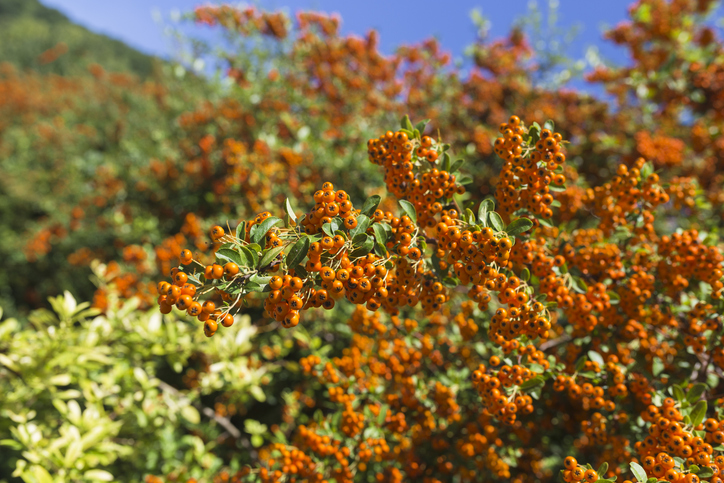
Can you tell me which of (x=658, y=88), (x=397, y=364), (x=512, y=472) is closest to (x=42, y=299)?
(x=397, y=364)

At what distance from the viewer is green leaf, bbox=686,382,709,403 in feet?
7.03

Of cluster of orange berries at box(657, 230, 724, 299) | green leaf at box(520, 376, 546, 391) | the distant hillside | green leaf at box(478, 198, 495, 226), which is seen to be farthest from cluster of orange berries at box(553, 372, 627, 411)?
the distant hillside

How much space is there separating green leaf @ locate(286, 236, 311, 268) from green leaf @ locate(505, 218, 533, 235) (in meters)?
1.05

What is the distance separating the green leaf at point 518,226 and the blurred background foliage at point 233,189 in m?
1.63

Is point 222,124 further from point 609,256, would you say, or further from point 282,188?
point 609,256

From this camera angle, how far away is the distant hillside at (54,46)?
30.8 m

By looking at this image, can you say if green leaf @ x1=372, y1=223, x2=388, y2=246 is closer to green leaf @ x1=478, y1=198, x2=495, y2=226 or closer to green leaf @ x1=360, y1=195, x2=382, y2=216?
green leaf @ x1=360, y1=195, x2=382, y2=216

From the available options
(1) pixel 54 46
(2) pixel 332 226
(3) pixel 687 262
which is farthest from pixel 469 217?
(1) pixel 54 46

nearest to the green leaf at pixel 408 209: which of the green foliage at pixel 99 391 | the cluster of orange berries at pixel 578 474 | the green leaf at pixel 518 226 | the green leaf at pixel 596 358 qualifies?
the green leaf at pixel 518 226

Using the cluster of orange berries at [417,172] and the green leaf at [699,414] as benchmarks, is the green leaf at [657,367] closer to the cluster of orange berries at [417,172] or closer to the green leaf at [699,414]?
the green leaf at [699,414]

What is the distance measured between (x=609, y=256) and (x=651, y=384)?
2.92 feet

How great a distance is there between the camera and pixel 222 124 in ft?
23.2

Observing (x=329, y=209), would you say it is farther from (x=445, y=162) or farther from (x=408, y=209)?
(x=445, y=162)

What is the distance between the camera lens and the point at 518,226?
1903mm
